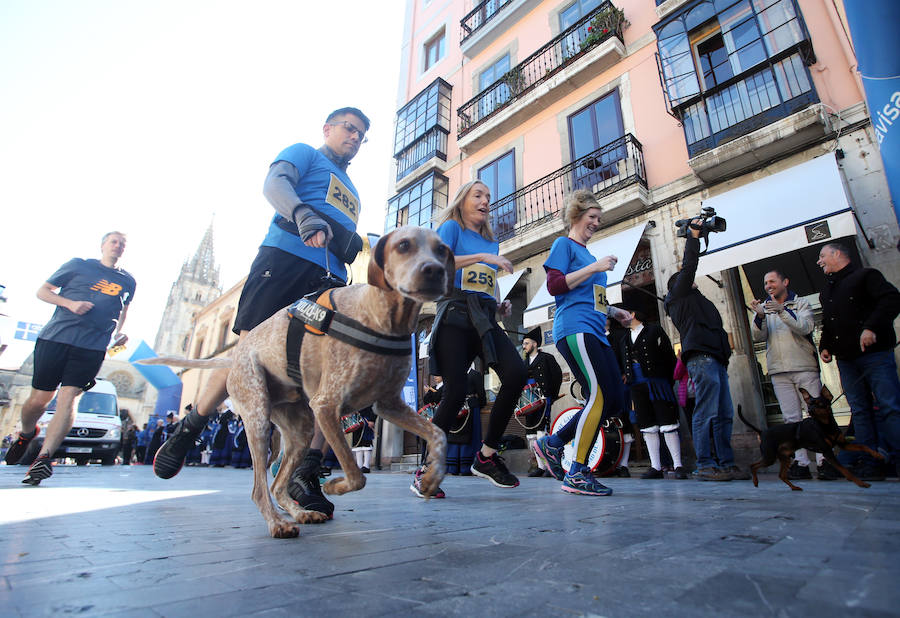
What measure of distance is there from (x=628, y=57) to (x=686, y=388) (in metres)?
8.37

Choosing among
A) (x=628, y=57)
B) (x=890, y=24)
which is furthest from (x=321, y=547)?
(x=628, y=57)

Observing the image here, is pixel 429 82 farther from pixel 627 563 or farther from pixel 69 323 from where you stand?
pixel 627 563

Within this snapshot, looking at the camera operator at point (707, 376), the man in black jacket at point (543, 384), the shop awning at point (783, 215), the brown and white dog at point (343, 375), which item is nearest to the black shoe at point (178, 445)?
the brown and white dog at point (343, 375)

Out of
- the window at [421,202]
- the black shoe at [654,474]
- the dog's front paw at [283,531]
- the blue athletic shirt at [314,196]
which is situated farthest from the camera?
the window at [421,202]

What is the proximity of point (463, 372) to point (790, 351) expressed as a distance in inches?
160

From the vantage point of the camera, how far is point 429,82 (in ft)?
56.7

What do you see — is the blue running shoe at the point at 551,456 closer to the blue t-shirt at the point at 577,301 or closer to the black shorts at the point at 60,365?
the blue t-shirt at the point at 577,301

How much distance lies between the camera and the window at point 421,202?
46.5 ft

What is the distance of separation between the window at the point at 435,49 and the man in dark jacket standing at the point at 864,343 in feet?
53.6

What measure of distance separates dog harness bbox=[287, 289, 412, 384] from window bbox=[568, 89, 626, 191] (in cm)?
923

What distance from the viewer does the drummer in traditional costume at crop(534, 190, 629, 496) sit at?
3146 mm

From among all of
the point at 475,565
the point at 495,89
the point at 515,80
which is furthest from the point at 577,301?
the point at 495,89

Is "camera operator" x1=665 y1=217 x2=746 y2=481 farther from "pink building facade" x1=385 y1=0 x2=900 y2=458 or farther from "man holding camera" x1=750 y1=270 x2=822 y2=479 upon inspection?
"pink building facade" x1=385 y1=0 x2=900 y2=458

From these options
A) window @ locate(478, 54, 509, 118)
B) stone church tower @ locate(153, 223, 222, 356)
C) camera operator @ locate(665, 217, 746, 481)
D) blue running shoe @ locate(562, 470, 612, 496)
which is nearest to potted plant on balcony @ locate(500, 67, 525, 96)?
window @ locate(478, 54, 509, 118)
